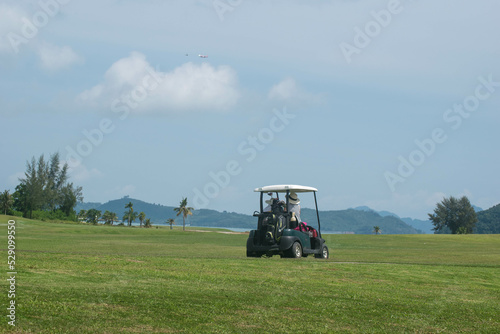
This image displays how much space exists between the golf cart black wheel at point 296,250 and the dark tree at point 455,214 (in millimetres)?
119417

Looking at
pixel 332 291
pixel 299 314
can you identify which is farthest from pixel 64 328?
pixel 332 291

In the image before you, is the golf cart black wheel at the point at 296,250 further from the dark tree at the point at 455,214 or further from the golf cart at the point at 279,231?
the dark tree at the point at 455,214

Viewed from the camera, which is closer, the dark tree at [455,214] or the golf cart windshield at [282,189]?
the golf cart windshield at [282,189]

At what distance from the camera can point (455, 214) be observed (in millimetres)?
135625

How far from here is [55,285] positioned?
11.3m

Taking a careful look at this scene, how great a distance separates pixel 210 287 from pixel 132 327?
431 centimetres

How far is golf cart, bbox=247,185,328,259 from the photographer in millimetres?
22875

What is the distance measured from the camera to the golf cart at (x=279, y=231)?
22875 mm

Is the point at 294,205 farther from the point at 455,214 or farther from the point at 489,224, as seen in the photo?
the point at 489,224

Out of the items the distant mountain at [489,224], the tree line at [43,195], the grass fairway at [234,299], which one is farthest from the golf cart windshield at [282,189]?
the distant mountain at [489,224]

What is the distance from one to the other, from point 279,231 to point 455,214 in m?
123

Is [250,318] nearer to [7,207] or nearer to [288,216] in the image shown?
[288,216]

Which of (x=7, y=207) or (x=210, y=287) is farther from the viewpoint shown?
(x=7, y=207)

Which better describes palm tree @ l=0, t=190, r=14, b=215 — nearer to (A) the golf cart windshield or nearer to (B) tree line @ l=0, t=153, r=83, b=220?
(B) tree line @ l=0, t=153, r=83, b=220
